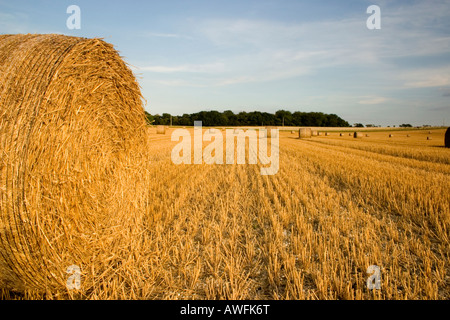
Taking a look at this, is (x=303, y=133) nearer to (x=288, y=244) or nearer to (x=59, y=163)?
(x=288, y=244)

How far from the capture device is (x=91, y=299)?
101 inches

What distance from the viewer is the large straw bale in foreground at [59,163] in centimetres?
249

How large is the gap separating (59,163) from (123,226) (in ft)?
4.71

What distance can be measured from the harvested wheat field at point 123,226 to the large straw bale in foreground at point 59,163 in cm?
1

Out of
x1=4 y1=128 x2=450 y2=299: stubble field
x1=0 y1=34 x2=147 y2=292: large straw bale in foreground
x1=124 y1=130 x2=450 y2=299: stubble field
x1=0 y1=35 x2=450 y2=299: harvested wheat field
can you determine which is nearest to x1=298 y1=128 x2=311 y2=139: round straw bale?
x1=124 y1=130 x2=450 y2=299: stubble field

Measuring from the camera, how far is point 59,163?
112 inches

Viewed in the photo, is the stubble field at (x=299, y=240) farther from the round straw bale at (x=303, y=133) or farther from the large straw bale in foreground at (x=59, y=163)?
the round straw bale at (x=303, y=133)

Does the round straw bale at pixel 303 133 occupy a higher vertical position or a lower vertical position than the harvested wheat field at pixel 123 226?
higher

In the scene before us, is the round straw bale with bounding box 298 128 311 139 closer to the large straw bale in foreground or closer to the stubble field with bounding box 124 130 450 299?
the stubble field with bounding box 124 130 450 299

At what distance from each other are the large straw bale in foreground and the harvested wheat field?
0.01m

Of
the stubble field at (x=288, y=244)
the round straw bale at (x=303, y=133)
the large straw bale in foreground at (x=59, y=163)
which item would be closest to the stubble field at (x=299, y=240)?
the stubble field at (x=288, y=244)

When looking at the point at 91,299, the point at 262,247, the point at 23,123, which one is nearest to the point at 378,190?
the point at 262,247
